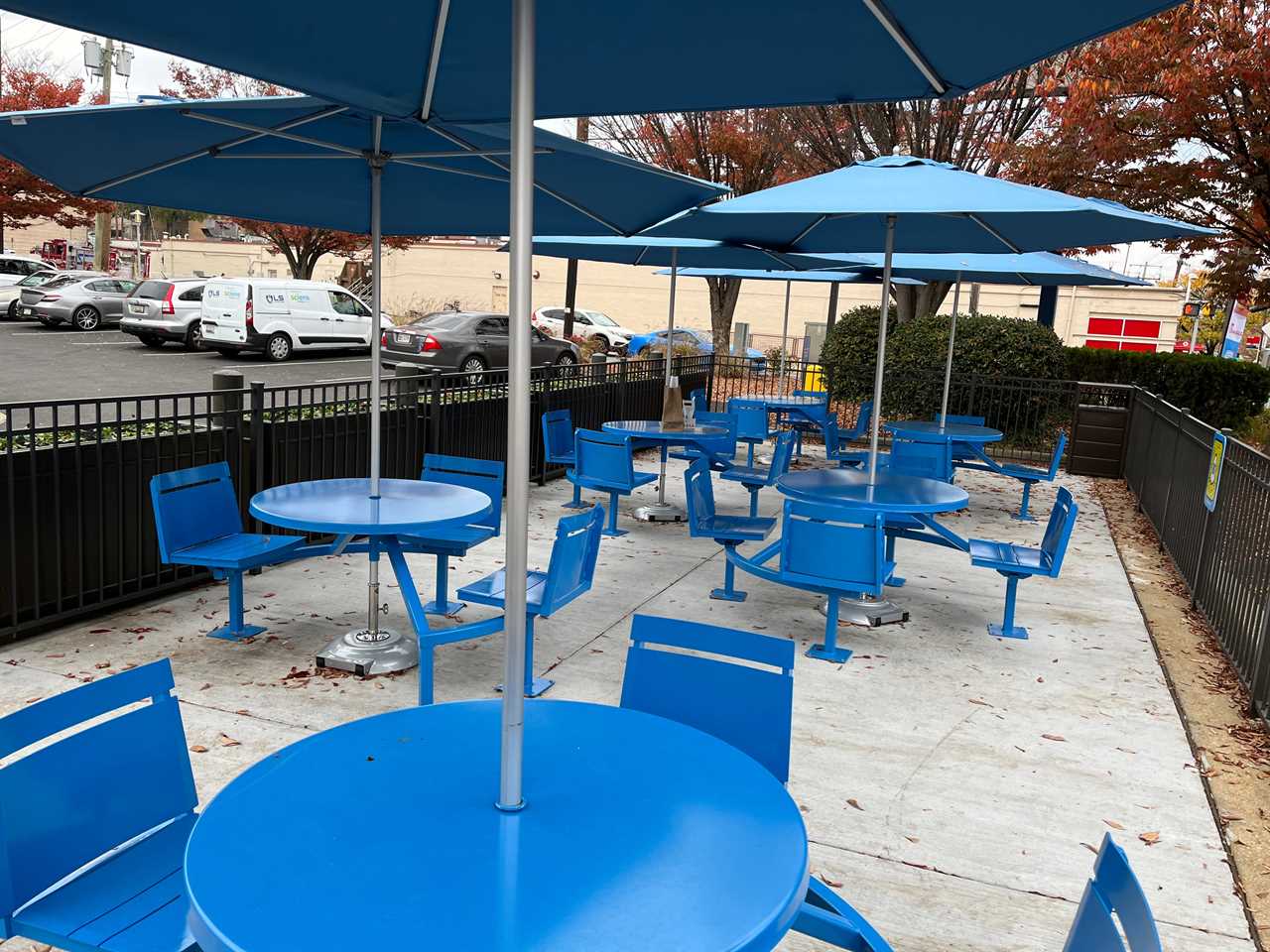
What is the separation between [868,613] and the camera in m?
6.94

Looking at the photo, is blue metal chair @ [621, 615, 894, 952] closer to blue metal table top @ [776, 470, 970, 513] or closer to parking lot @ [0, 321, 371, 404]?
blue metal table top @ [776, 470, 970, 513]

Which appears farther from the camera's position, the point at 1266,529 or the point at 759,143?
the point at 759,143

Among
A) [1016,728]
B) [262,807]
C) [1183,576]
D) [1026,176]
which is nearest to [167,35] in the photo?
[262,807]

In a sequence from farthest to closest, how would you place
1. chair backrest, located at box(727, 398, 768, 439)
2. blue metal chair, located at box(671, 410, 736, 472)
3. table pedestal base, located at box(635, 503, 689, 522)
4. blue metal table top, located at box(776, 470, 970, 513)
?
chair backrest, located at box(727, 398, 768, 439)
blue metal chair, located at box(671, 410, 736, 472)
table pedestal base, located at box(635, 503, 689, 522)
blue metal table top, located at box(776, 470, 970, 513)

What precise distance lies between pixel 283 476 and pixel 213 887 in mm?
6107

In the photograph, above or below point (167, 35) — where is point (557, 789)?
below

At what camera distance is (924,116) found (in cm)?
1714

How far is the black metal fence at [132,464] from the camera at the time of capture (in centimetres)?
562

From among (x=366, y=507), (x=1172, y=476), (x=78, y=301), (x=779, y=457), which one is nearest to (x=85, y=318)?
(x=78, y=301)

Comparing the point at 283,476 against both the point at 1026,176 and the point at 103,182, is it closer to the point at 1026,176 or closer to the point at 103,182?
the point at 103,182

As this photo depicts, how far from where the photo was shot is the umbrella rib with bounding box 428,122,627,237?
427cm

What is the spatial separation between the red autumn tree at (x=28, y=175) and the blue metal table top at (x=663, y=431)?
26170mm

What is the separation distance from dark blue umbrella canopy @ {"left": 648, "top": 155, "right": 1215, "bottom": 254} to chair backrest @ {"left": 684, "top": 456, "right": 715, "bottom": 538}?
73.6 inches

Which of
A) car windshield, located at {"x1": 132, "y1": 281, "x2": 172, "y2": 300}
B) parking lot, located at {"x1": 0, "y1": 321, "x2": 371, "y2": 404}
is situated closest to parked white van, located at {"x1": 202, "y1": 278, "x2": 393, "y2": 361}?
parking lot, located at {"x1": 0, "y1": 321, "x2": 371, "y2": 404}
